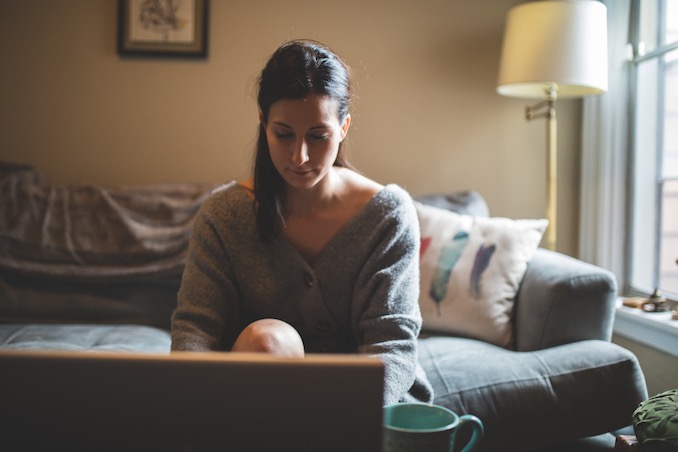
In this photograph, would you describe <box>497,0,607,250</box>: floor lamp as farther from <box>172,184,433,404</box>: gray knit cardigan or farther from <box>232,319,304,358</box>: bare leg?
<box>232,319,304,358</box>: bare leg

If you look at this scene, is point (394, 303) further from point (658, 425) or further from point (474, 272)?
point (474, 272)

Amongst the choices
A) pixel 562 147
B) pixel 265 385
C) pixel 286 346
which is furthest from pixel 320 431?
pixel 562 147

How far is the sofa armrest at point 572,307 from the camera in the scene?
170cm

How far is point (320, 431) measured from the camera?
531mm

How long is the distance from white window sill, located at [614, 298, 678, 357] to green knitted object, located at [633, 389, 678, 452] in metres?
0.87

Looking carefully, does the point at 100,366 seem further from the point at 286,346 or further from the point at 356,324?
the point at 356,324

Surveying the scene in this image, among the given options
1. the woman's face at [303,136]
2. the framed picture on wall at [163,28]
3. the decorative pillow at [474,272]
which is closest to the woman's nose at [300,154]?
the woman's face at [303,136]

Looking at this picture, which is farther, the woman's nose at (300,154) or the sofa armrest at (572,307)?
the sofa armrest at (572,307)

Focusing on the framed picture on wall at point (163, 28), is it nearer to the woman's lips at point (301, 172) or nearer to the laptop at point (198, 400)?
the woman's lips at point (301, 172)

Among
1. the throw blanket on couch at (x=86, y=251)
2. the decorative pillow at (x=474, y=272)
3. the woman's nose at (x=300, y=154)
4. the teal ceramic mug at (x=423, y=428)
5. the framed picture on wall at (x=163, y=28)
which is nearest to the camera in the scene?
the teal ceramic mug at (x=423, y=428)

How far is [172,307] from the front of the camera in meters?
2.15

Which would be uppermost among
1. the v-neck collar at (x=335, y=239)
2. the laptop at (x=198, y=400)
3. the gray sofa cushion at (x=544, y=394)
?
the v-neck collar at (x=335, y=239)

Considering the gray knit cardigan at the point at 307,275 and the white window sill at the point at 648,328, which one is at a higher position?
the gray knit cardigan at the point at 307,275

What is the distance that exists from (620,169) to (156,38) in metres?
1.85
